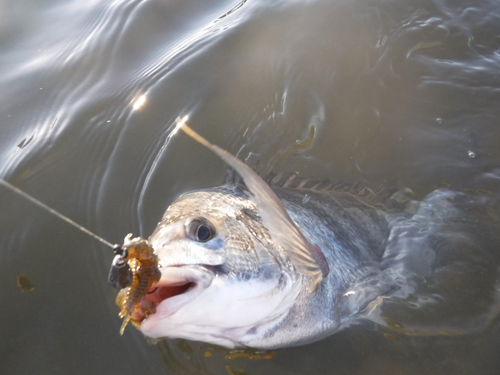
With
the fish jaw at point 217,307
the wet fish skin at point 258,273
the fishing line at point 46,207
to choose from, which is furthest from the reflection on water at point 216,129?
the fish jaw at point 217,307

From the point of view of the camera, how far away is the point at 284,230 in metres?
2.14

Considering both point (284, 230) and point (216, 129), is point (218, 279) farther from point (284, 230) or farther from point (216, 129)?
point (216, 129)

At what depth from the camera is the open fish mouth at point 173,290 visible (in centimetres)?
171

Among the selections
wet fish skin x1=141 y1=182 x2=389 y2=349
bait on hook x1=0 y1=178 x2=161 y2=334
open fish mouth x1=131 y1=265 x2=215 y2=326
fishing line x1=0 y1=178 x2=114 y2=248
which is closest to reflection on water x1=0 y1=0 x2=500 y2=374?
fishing line x1=0 y1=178 x2=114 y2=248

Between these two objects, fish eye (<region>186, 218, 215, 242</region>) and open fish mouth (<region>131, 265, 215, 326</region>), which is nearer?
open fish mouth (<region>131, 265, 215, 326</region>)

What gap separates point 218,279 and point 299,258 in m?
0.53

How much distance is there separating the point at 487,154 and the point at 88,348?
136 inches

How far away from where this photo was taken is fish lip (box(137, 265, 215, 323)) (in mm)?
1723

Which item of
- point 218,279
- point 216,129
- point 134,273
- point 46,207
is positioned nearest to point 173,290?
point 218,279

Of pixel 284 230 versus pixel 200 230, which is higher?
pixel 200 230

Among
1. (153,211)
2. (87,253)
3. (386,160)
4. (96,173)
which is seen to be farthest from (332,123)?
(87,253)

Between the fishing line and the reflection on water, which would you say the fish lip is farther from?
the fishing line

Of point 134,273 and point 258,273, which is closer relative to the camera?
point 134,273

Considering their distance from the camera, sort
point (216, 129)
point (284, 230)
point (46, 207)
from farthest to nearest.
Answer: point (216, 129), point (46, 207), point (284, 230)
